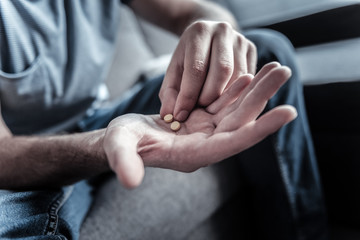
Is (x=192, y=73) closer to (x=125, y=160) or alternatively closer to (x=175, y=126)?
(x=175, y=126)

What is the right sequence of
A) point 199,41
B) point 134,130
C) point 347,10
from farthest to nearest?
point 347,10, point 199,41, point 134,130

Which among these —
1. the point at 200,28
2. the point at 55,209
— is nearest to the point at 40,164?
the point at 55,209

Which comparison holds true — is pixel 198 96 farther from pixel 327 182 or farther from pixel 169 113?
pixel 327 182

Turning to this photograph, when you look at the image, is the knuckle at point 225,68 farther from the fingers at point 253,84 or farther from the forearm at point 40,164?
the forearm at point 40,164

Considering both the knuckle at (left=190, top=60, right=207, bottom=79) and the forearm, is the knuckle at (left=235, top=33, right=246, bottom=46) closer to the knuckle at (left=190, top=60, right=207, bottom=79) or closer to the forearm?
the knuckle at (left=190, top=60, right=207, bottom=79)

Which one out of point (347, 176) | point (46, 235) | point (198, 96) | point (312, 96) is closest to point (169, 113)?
point (198, 96)

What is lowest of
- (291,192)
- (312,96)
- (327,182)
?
(327,182)

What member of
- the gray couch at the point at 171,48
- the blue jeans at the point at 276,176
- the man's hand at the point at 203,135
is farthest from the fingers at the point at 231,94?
the gray couch at the point at 171,48
